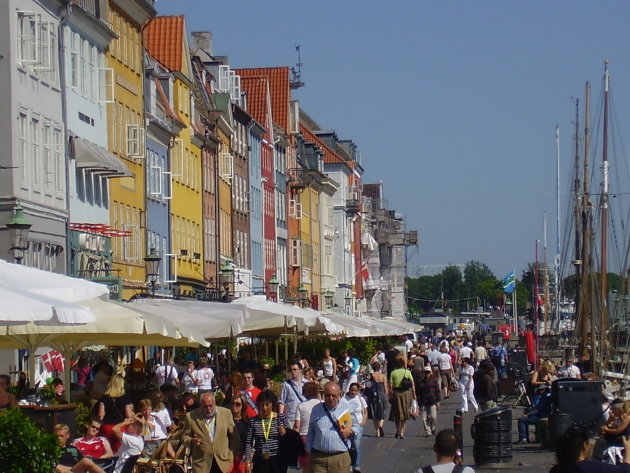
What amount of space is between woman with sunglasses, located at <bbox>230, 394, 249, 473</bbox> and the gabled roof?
44541 mm

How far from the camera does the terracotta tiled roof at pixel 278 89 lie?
9675cm

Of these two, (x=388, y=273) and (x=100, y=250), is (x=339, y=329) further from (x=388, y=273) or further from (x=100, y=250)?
(x=388, y=273)

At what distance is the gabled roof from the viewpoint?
62250mm

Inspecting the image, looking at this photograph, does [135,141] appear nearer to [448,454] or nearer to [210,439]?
[210,439]

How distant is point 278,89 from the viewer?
318ft

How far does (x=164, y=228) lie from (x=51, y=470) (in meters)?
45.5

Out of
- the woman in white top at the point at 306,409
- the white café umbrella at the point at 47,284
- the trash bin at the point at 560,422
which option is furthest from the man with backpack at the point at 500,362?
the white café umbrella at the point at 47,284

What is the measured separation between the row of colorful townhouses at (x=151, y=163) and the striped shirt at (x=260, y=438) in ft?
33.2

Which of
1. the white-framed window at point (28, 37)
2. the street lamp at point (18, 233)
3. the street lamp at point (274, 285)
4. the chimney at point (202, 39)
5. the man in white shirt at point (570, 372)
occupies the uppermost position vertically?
the chimney at point (202, 39)

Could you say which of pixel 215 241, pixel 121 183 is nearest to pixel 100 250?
pixel 121 183

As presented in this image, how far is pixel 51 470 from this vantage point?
1284 cm

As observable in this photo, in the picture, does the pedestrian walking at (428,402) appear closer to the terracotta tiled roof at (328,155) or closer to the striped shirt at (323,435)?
the striped shirt at (323,435)

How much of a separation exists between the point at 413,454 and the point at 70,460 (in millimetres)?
12206

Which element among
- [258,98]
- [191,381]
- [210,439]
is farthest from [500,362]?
[210,439]
